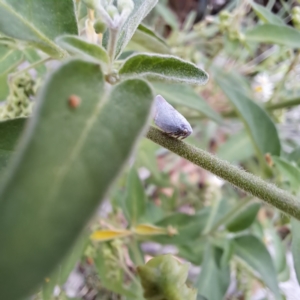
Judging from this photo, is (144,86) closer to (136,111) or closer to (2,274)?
(136,111)

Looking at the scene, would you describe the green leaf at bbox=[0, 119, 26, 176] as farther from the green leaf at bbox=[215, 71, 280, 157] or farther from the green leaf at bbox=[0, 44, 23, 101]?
the green leaf at bbox=[215, 71, 280, 157]

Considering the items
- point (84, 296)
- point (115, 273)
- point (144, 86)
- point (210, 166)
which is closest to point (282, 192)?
point (210, 166)

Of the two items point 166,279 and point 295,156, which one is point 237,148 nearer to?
point 295,156

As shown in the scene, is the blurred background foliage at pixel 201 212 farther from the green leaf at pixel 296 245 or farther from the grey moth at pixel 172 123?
the grey moth at pixel 172 123

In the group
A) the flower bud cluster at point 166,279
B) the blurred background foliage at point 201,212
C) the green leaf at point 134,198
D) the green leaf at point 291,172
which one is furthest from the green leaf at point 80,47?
the green leaf at point 134,198

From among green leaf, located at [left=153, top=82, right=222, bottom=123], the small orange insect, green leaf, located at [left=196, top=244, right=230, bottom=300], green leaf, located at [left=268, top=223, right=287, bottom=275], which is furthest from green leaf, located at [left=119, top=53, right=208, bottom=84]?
green leaf, located at [left=268, top=223, right=287, bottom=275]

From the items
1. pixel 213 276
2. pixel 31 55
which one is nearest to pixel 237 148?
pixel 213 276
